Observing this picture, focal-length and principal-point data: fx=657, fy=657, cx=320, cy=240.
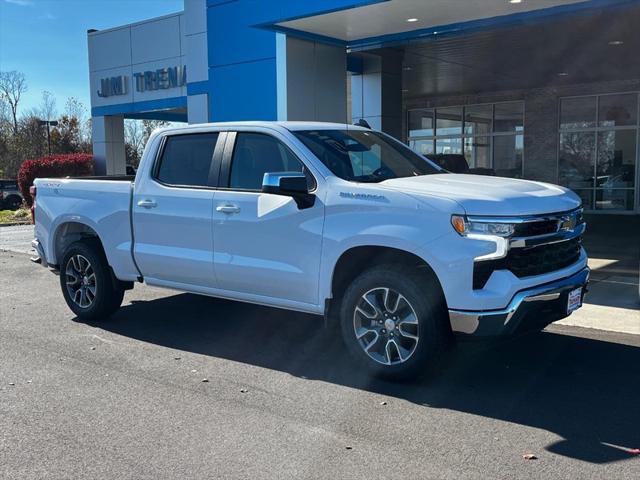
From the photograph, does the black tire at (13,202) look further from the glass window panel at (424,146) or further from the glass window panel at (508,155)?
the glass window panel at (508,155)

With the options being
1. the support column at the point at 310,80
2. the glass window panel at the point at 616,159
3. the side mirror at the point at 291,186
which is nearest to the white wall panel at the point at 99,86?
the support column at the point at 310,80

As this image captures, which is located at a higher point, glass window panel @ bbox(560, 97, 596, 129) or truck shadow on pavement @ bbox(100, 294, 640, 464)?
glass window panel @ bbox(560, 97, 596, 129)

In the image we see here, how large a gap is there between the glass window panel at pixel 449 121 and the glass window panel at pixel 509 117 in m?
1.37

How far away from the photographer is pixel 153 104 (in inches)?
862

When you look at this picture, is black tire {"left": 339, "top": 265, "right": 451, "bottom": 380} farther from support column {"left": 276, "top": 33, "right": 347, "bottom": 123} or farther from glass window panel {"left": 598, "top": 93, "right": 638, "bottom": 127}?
glass window panel {"left": 598, "top": 93, "right": 638, "bottom": 127}

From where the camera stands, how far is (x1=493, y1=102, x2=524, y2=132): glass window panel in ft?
72.6

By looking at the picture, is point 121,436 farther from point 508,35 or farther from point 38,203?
point 508,35

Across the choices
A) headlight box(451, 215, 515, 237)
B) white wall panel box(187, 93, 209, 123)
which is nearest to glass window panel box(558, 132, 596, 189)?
white wall panel box(187, 93, 209, 123)

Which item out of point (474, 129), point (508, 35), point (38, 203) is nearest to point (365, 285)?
point (38, 203)

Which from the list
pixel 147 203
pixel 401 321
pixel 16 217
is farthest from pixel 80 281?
→ pixel 16 217

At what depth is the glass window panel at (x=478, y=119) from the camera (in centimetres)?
2297

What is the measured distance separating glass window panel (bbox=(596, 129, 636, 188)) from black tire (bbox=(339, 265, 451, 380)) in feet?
56.5

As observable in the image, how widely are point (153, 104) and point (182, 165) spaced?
53.6 feet

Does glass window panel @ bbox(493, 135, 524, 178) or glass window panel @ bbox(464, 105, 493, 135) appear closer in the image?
glass window panel @ bbox(493, 135, 524, 178)
